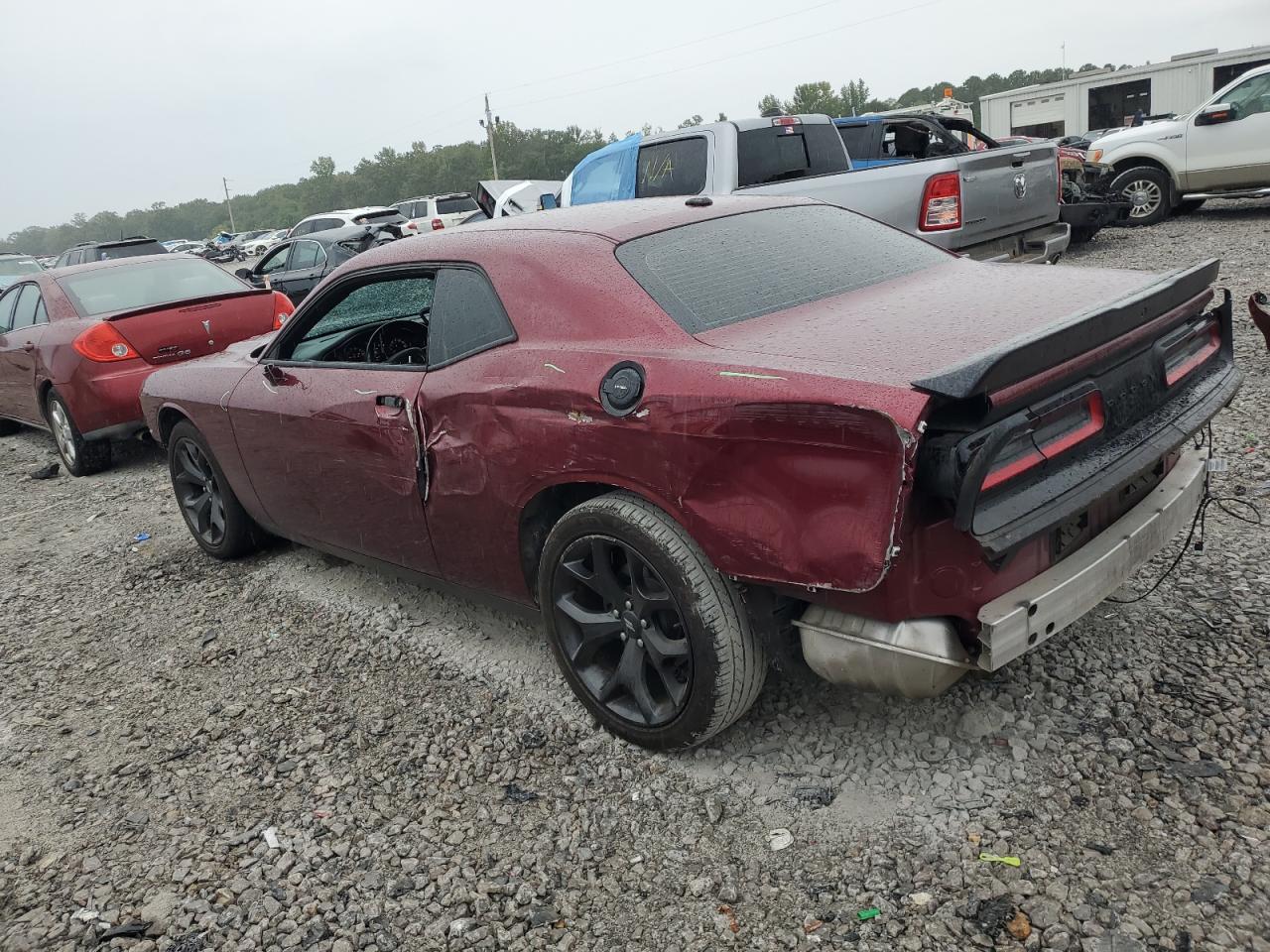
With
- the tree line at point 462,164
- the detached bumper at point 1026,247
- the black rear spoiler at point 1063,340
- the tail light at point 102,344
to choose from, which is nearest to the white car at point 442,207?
the tail light at point 102,344

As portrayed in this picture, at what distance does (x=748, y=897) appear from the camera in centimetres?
235

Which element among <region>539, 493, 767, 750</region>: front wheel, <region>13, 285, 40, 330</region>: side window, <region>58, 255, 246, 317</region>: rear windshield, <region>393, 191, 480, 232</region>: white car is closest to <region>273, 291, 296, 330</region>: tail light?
<region>58, 255, 246, 317</region>: rear windshield

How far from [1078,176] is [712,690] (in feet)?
39.5

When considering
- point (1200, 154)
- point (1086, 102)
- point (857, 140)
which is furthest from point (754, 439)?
point (1086, 102)

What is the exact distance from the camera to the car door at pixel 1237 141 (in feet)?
38.1

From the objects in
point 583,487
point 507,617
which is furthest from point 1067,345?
point 507,617

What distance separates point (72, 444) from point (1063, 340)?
7.29 metres

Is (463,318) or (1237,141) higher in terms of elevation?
(1237,141)

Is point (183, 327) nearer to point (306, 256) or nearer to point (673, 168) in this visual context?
point (673, 168)

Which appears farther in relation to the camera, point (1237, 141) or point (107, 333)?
point (1237, 141)

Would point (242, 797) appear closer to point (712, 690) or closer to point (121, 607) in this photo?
point (712, 690)

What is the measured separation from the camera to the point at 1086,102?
3316cm

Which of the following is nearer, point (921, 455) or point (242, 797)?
point (921, 455)

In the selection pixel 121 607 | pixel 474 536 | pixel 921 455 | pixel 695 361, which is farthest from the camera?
pixel 121 607
